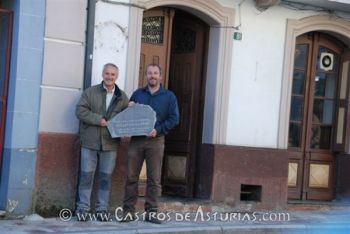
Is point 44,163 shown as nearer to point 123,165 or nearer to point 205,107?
point 123,165

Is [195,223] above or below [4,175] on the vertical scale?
below

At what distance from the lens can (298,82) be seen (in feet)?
38.2

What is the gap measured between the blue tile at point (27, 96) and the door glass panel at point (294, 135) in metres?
4.71

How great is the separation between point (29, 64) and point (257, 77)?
3.61 m

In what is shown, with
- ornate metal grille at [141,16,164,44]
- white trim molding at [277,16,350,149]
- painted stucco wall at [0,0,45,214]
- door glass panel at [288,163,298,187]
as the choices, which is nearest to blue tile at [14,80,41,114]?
painted stucco wall at [0,0,45,214]

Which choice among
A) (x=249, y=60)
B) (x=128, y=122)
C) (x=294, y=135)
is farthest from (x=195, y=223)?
(x=294, y=135)

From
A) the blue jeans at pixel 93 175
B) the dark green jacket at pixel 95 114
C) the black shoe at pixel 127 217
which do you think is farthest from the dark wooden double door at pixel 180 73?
the black shoe at pixel 127 217

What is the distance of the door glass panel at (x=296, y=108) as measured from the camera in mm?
11594

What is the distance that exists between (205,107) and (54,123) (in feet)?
8.63

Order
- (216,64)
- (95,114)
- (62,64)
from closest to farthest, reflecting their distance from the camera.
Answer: (95,114)
(62,64)
(216,64)

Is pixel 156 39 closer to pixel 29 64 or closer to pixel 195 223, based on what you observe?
pixel 29 64

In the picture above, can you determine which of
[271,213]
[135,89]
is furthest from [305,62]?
[135,89]

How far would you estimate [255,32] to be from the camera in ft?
34.4

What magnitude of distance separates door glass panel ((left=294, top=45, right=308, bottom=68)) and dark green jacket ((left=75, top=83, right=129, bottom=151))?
13.2 feet
